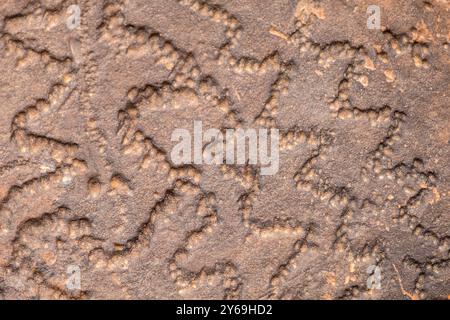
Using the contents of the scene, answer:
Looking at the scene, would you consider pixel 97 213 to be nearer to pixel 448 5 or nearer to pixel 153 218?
pixel 153 218

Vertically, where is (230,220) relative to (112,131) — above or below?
below

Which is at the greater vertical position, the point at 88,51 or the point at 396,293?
the point at 88,51

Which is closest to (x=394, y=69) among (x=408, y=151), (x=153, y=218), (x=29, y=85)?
(x=408, y=151)

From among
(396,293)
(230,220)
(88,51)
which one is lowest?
(396,293)

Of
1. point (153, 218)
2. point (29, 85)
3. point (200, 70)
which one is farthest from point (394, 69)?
point (29, 85)

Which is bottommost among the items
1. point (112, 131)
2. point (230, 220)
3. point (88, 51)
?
point (230, 220)

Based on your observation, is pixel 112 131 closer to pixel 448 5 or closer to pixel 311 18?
pixel 311 18
